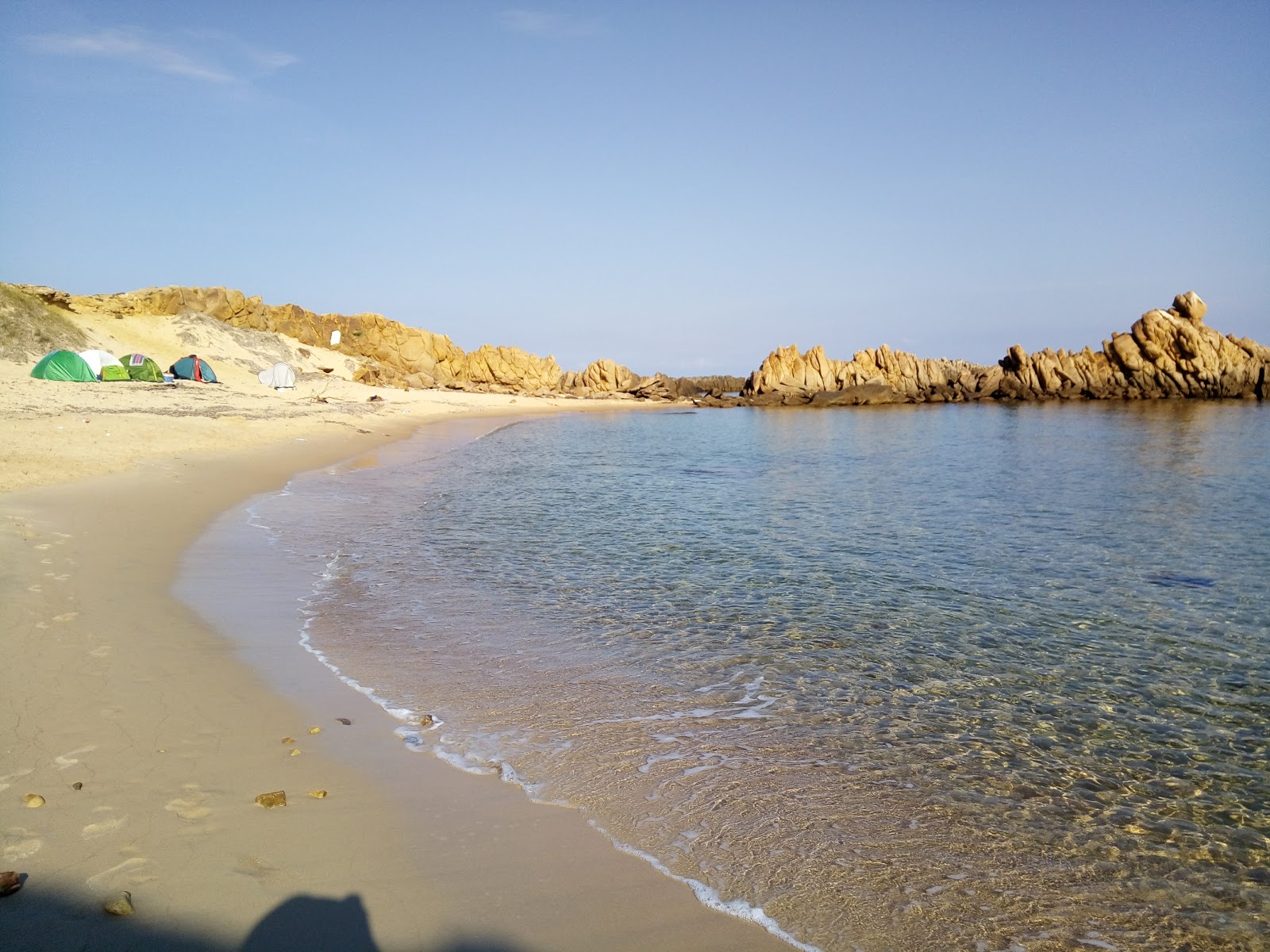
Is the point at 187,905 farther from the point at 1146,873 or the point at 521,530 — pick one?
the point at 521,530

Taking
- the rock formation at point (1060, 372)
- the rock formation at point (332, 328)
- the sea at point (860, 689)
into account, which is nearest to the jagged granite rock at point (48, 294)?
the rock formation at point (332, 328)

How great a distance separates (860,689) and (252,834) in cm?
422

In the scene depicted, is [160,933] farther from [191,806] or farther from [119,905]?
[191,806]

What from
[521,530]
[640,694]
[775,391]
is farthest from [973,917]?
[775,391]

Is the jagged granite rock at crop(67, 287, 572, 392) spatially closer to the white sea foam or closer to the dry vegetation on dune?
the dry vegetation on dune

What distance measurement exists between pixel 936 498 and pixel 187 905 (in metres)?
15.9

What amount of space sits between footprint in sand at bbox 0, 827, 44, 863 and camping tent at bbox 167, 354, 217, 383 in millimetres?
40049

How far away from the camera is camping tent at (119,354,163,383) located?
35.1m

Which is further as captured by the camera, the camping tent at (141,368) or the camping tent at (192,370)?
the camping tent at (192,370)

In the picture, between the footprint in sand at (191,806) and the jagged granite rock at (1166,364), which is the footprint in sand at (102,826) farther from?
the jagged granite rock at (1166,364)

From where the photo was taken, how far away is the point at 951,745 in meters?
4.93

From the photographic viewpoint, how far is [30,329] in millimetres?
34094

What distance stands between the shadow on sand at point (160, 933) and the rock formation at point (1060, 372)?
7552cm

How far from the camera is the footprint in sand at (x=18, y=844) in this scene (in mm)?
3113
